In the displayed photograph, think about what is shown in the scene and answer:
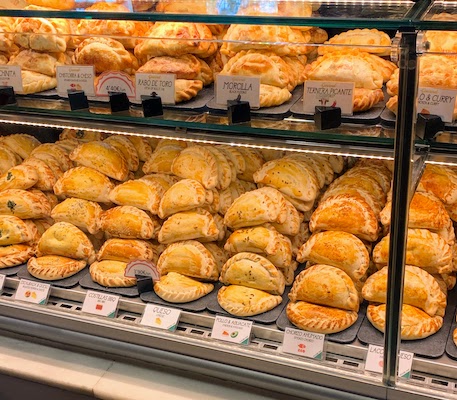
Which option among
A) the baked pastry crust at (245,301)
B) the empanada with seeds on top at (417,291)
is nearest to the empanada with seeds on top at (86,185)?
the baked pastry crust at (245,301)

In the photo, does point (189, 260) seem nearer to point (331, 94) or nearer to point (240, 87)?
point (240, 87)

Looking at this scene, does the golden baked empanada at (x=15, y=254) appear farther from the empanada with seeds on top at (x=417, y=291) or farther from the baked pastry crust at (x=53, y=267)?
the empanada with seeds on top at (x=417, y=291)

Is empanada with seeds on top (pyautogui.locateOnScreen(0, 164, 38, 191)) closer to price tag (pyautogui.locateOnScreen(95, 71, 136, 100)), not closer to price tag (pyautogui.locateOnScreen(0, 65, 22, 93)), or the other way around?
price tag (pyautogui.locateOnScreen(0, 65, 22, 93))

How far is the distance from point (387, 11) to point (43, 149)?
1.35 meters

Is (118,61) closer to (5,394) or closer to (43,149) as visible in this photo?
(43,149)

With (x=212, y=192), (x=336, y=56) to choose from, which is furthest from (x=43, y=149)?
(x=336, y=56)

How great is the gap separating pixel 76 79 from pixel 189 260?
2.18 ft

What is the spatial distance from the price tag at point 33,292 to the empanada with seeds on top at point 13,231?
0.19m

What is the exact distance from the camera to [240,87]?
1694 mm

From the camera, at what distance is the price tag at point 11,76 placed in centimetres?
200

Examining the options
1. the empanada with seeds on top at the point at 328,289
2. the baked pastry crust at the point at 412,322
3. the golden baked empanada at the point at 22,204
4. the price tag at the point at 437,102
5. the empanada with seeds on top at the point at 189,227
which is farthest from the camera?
the golden baked empanada at the point at 22,204

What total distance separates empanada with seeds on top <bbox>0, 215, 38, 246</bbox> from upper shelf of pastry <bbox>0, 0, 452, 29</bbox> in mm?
700

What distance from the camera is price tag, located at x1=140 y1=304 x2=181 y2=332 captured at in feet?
5.80

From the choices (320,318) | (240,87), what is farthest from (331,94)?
(320,318)
